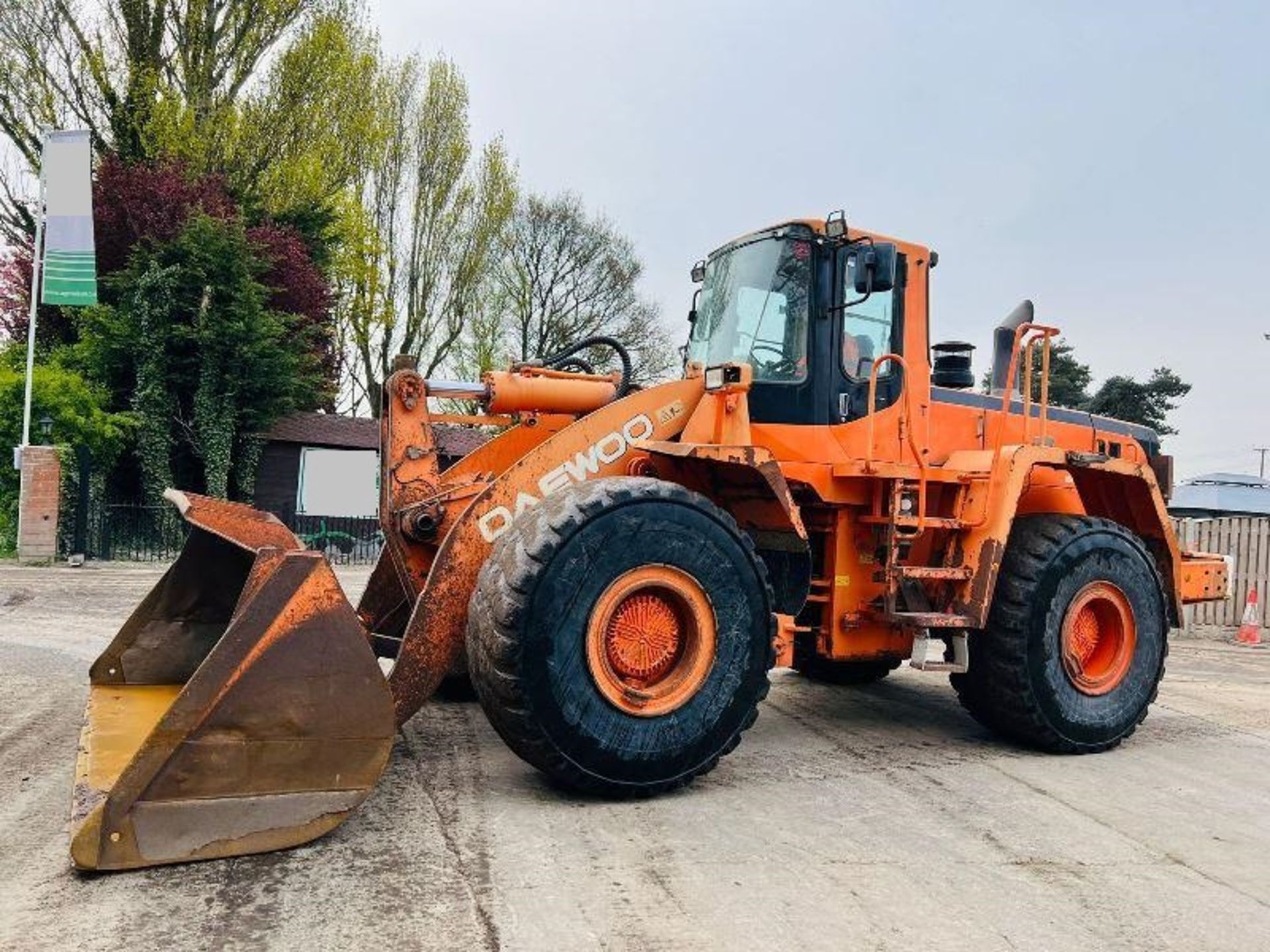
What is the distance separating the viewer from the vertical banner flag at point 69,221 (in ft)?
57.3

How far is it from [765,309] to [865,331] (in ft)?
1.90

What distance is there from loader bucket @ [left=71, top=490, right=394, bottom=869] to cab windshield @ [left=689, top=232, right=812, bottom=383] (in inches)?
117

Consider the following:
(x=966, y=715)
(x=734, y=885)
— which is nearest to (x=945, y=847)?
(x=734, y=885)

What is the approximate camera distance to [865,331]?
6.01 meters

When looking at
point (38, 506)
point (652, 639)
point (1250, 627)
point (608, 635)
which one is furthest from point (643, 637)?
point (38, 506)

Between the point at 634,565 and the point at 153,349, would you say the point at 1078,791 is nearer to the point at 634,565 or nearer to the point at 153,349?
the point at 634,565

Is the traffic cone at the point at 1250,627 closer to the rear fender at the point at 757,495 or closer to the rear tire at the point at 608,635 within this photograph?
the rear fender at the point at 757,495

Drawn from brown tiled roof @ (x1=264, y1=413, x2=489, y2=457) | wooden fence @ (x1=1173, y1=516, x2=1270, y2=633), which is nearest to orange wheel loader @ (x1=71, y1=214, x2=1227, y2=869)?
wooden fence @ (x1=1173, y1=516, x2=1270, y2=633)

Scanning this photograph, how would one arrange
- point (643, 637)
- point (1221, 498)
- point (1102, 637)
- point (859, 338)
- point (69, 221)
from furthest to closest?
point (1221, 498) → point (69, 221) → point (1102, 637) → point (859, 338) → point (643, 637)

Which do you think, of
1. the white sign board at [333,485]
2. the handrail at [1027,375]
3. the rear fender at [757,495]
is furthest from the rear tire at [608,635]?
the white sign board at [333,485]

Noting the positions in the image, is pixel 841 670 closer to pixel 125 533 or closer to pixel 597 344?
pixel 597 344

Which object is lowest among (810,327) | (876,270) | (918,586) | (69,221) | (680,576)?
(918,586)

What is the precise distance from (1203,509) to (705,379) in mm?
27216

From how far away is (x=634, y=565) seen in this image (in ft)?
14.7
